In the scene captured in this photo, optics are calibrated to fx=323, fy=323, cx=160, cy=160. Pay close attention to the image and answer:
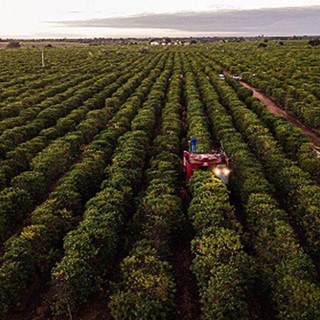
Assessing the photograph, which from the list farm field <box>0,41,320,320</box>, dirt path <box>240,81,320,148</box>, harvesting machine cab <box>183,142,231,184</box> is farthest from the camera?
dirt path <box>240,81,320,148</box>

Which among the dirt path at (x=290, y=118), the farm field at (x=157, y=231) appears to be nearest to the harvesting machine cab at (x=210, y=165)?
the farm field at (x=157, y=231)

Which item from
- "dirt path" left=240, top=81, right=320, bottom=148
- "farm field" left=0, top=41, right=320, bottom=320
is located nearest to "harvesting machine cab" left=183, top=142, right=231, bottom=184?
"farm field" left=0, top=41, right=320, bottom=320

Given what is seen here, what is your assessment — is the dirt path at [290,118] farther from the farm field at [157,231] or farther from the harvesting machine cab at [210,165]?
the harvesting machine cab at [210,165]

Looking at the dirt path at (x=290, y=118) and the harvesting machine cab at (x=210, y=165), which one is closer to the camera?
the harvesting machine cab at (x=210, y=165)

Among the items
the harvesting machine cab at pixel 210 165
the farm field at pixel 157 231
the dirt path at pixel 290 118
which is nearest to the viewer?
the farm field at pixel 157 231

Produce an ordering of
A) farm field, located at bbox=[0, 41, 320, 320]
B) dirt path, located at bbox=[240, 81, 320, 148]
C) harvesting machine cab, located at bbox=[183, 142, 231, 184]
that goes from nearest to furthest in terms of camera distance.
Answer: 1. farm field, located at bbox=[0, 41, 320, 320]
2. harvesting machine cab, located at bbox=[183, 142, 231, 184]
3. dirt path, located at bbox=[240, 81, 320, 148]

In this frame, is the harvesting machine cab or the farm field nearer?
the farm field

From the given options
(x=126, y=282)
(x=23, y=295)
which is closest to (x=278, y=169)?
(x=126, y=282)

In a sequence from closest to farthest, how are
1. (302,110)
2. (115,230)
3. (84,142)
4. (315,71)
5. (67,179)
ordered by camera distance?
(115,230) < (67,179) < (84,142) < (302,110) < (315,71)

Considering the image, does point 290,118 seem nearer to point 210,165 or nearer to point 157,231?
point 210,165

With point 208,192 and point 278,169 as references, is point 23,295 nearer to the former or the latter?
point 208,192

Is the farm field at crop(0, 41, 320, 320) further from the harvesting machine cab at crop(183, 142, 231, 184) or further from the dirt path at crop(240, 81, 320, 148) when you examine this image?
the dirt path at crop(240, 81, 320, 148)
